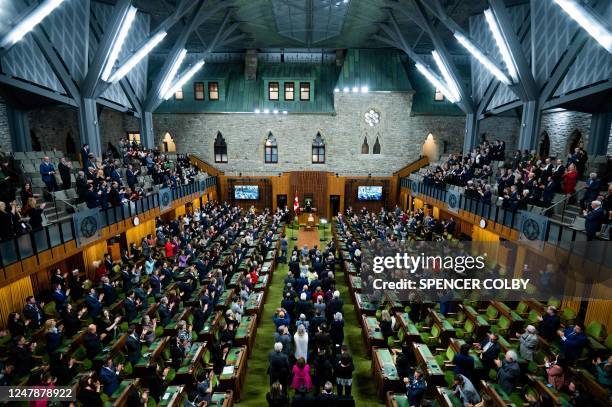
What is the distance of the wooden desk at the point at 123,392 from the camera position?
681cm

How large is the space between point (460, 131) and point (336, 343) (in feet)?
79.6

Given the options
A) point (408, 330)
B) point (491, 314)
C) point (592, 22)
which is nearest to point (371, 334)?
point (408, 330)

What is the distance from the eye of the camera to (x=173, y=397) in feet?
23.6

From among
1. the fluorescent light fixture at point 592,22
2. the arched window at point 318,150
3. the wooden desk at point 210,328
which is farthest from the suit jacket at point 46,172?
the arched window at point 318,150

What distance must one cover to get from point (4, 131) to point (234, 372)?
1754cm

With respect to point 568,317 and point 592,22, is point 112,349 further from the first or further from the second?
point 592,22

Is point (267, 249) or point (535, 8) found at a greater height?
point (535, 8)

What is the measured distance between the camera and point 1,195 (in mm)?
10258

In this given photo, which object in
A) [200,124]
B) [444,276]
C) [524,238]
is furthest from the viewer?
[200,124]

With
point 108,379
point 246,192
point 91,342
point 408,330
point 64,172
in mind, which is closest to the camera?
point 108,379

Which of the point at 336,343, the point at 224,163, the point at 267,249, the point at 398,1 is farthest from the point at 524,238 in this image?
the point at 224,163

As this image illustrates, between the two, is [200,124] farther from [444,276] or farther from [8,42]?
[444,276]

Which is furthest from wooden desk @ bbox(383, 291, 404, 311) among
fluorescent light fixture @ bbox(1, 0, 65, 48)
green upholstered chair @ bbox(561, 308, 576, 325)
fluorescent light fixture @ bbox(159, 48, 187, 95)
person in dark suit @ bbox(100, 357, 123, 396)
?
fluorescent light fixture @ bbox(159, 48, 187, 95)

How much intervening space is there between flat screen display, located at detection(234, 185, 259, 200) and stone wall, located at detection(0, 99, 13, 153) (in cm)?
1444
